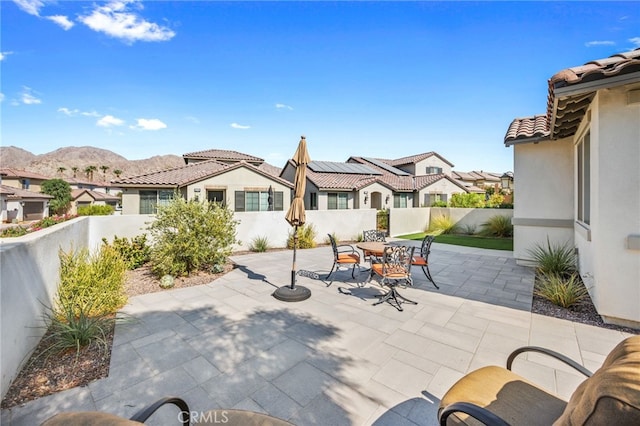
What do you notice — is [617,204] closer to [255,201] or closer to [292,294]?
[292,294]

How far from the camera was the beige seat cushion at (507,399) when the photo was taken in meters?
1.78

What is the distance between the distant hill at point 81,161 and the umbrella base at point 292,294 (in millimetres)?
93440

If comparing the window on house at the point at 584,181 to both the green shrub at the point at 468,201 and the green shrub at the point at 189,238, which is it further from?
the green shrub at the point at 468,201

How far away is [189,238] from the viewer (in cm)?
716

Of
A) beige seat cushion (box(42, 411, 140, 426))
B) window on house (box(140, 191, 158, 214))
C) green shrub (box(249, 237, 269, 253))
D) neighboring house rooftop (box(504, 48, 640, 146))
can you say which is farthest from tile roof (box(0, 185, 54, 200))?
neighboring house rooftop (box(504, 48, 640, 146))

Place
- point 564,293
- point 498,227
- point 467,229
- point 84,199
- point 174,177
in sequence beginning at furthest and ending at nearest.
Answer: point 84,199
point 174,177
point 467,229
point 498,227
point 564,293

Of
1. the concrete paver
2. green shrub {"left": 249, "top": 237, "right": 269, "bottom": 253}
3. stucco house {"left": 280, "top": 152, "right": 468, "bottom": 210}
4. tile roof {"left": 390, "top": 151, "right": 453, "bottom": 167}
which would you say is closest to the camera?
the concrete paver

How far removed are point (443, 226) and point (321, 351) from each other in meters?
15.0

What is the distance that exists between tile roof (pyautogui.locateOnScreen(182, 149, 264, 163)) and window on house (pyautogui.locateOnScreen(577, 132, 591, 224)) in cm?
2393

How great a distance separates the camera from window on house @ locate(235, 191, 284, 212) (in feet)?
61.8

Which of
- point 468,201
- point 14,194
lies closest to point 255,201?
point 468,201

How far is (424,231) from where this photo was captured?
17.8 meters

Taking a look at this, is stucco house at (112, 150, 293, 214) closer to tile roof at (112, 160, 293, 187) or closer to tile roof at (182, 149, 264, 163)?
tile roof at (112, 160, 293, 187)

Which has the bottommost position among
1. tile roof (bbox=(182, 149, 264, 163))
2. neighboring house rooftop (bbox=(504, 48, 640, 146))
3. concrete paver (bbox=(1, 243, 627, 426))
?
concrete paver (bbox=(1, 243, 627, 426))
